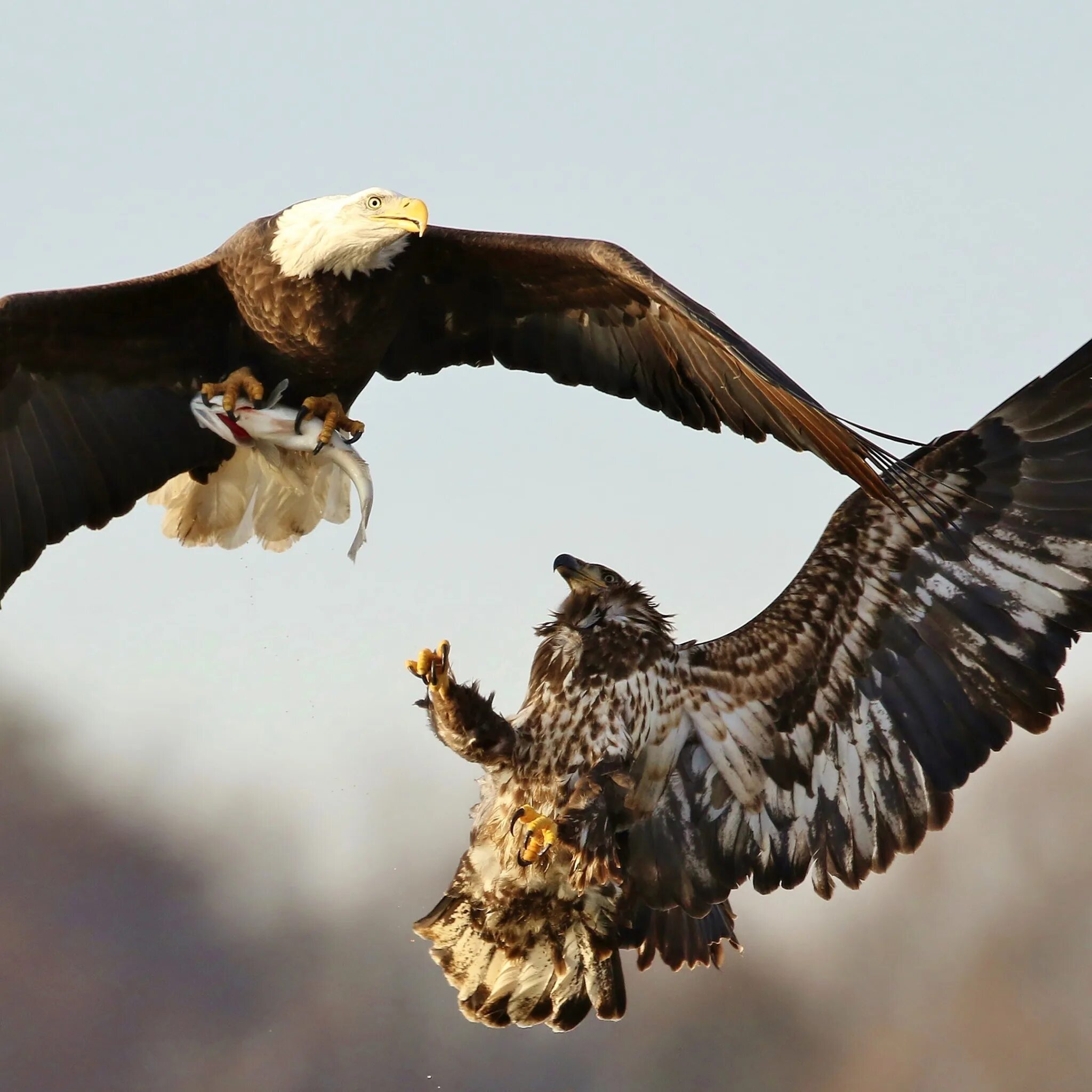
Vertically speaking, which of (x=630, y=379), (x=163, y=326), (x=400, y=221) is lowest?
(x=630, y=379)

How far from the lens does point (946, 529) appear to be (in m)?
6.86

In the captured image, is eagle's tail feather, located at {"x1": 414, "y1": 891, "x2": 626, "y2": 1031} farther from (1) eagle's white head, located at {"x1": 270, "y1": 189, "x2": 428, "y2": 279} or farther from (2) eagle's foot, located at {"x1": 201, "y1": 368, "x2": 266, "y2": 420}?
(1) eagle's white head, located at {"x1": 270, "y1": 189, "x2": 428, "y2": 279}

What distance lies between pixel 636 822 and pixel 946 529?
1.58 m

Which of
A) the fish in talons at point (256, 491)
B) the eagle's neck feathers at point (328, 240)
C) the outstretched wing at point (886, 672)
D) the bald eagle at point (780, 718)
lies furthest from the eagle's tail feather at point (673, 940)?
the eagle's neck feathers at point (328, 240)

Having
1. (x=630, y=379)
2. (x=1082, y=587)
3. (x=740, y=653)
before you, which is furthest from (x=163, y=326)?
(x=1082, y=587)

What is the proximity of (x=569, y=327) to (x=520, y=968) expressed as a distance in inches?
97.2

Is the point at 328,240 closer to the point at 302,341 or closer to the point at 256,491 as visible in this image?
the point at 302,341

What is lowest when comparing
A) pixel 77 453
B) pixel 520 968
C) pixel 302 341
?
pixel 520 968

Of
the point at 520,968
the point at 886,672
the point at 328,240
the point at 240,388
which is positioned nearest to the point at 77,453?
the point at 240,388

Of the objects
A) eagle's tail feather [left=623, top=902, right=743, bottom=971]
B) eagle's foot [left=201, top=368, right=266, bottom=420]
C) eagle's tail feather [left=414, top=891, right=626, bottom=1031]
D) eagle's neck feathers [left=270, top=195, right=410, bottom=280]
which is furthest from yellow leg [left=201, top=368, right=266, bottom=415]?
eagle's tail feather [left=623, top=902, right=743, bottom=971]

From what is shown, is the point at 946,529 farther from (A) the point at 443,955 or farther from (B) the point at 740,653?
(A) the point at 443,955

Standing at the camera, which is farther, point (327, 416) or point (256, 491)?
point (256, 491)

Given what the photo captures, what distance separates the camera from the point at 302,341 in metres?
7.06

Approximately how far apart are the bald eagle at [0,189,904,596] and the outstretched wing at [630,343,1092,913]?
29.4 inches
